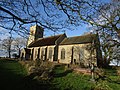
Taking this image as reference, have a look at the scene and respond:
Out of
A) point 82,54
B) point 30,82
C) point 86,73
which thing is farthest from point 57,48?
point 30,82

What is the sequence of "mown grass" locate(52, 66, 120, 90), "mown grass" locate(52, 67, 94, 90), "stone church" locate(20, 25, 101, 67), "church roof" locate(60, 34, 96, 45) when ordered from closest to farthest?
"mown grass" locate(52, 66, 120, 90), "mown grass" locate(52, 67, 94, 90), "stone church" locate(20, 25, 101, 67), "church roof" locate(60, 34, 96, 45)

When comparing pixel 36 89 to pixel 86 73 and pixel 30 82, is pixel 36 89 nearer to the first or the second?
pixel 30 82

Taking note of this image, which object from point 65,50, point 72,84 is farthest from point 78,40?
point 72,84

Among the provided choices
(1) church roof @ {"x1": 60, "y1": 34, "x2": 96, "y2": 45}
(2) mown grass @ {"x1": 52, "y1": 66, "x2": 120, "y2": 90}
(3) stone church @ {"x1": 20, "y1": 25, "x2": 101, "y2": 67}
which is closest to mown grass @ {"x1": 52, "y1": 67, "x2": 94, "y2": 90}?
(2) mown grass @ {"x1": 52, "y1": 66, "x2": 120, "y2": 90}

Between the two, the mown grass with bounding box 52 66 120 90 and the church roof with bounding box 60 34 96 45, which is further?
the church roof with bounding box 60 34 96 45

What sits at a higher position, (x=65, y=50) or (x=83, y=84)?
(x=65, y=50)

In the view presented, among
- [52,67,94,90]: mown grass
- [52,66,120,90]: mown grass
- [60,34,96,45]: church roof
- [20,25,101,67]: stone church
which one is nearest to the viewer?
[52,66,120,90]: mown grass

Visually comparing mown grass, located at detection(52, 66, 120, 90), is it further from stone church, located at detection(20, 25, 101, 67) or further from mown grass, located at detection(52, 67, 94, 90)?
stone church, located at detection(20, 25, 101, 67)

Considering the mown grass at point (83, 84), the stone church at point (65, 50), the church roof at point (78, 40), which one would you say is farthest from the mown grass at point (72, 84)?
the church roof at point (78, 40)

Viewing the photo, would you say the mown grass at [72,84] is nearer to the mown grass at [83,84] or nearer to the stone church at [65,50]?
the mown grass at [83,84]

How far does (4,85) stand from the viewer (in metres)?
18.8

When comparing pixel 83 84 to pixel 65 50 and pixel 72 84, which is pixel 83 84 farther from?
pixel 65 50

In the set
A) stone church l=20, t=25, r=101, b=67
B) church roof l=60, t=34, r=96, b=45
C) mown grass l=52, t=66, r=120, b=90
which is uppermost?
church roof l=60, t=34, r=96, b=45

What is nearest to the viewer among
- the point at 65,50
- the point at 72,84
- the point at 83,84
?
the point at 83,84
